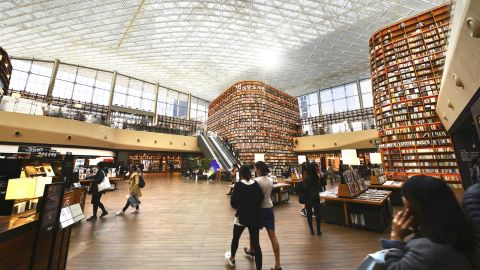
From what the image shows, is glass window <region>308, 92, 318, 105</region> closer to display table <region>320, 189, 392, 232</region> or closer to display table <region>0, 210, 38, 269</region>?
display table <region>320, 189, 392, 232</region>

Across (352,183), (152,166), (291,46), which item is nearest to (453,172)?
(352,183)

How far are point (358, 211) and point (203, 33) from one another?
14823 millimetres

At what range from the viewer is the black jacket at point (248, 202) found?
224 centimetres

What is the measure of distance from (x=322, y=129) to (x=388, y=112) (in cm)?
844

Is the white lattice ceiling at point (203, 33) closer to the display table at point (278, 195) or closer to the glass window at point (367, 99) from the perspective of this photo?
the glass window at point (367, 99)

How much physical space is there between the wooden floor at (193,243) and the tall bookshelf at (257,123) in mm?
9037

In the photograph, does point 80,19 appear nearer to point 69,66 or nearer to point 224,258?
point 69,66

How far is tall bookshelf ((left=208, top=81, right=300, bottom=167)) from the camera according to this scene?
1374cm

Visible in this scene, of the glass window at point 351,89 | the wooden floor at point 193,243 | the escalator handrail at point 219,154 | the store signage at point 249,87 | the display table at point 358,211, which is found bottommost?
the wooden floor at point 193,243

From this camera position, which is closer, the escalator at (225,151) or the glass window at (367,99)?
the escalator at (225,151)

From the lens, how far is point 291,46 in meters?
15.4

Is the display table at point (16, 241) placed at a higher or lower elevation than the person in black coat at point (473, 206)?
lower

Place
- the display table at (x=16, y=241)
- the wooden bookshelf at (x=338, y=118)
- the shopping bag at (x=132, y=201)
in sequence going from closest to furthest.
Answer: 1. the display table at (x=16, y=241)
2. the shopping bag at (x=132, y=201)
3. the wooden bookshelf at (x=338, y=118)

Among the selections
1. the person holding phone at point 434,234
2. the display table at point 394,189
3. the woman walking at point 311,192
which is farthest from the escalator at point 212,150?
the person holding phone at point 434,234
